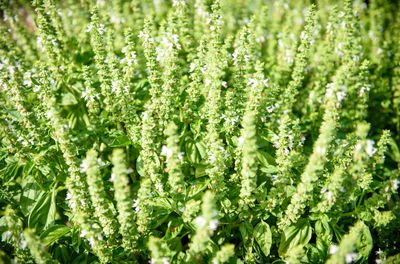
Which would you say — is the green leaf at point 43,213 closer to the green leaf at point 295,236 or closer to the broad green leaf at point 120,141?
the broad green leaf at point 120,141

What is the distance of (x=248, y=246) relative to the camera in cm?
419

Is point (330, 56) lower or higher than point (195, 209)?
higher

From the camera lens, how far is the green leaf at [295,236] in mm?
4109

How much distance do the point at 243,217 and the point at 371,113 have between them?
453 centimetres

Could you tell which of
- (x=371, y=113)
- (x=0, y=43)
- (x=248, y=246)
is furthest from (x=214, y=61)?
(x=371, y=113)

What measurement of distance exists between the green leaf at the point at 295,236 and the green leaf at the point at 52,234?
3012mm

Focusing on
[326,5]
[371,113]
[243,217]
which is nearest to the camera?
[243,217]

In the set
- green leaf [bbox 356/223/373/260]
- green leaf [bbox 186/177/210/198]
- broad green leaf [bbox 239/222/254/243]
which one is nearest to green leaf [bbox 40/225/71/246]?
green leaf [bbox 186/177/210/198]

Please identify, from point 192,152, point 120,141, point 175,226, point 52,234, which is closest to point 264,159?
point 192,152

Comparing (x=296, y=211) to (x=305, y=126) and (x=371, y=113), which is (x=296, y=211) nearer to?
(x=305, y=126)

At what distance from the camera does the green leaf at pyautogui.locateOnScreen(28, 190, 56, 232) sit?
173 inches

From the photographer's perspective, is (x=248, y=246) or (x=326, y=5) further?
(x=326, y=5)

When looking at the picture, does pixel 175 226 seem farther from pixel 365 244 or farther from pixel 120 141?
pixel 365 244

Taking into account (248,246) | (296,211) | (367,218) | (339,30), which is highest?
(339,30)
